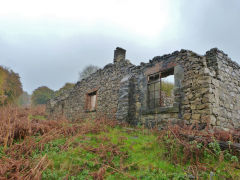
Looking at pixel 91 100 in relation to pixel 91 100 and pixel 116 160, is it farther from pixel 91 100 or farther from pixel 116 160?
pixel 116 160

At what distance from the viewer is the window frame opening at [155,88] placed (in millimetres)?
6075

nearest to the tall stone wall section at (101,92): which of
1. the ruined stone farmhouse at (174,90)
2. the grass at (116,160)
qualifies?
the ruined stone farmhouse at (174,90)

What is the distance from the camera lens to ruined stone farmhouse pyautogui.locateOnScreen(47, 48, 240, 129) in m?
4.67

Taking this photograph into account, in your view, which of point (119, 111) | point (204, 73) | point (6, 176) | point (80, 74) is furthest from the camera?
point (80, 74)

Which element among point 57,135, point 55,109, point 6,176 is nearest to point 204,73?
point 57,135

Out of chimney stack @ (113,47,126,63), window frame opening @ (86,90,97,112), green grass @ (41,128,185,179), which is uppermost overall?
chimney stack @ (113,47,126,63)

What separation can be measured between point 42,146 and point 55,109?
11451mm

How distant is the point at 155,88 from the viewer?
631cm

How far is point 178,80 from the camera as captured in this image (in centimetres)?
531

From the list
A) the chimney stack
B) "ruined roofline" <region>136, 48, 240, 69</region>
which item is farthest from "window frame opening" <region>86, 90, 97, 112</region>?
"ruined roofline" <region>136, 48, 240, 69</region>

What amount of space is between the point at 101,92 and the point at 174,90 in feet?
14.4

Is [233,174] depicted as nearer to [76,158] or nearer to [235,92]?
[76,158]

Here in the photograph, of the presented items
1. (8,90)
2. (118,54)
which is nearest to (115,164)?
(8,90)

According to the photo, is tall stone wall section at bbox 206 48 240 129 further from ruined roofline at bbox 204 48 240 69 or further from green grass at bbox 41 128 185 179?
green grass at bbox 41 128 185 179
